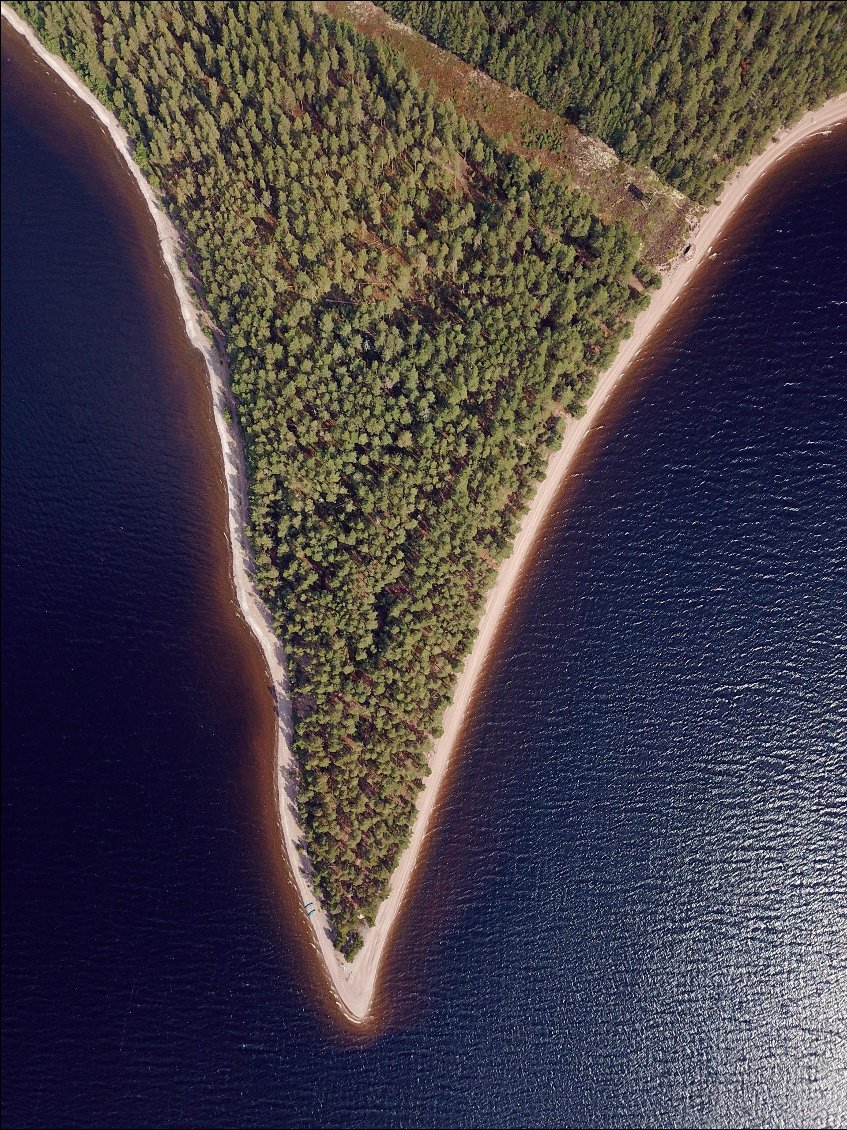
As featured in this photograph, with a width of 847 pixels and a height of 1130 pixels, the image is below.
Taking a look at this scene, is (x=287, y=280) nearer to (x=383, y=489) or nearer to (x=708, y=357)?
(x=383, y=489)

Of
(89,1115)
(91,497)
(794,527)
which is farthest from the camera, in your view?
(91,497)

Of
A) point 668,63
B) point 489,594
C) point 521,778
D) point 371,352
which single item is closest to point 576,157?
point 668,63

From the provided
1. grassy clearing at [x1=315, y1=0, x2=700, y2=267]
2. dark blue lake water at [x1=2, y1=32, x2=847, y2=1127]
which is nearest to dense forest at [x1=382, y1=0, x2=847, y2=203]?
grassy clearing at [x1=315, y1=0, x2=700, y2=267]

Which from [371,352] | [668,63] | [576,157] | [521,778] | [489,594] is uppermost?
[668,63]

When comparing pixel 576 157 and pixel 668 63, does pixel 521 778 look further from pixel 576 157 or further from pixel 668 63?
pixel 668 63

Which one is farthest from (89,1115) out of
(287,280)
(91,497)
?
(287,280)

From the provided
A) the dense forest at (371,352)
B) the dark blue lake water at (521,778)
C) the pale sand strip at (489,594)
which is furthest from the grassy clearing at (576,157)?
the dark blue lake water at (521,778)

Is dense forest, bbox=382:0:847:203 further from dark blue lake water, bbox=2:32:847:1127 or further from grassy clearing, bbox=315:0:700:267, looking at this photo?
dark blue lake water, bbox=2:32:847:1127
